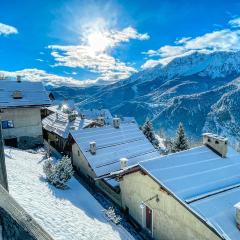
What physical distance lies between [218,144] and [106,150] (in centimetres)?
1061

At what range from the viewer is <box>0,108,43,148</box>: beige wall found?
31.4 m

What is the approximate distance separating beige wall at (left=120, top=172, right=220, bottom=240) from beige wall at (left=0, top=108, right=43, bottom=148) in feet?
51.4

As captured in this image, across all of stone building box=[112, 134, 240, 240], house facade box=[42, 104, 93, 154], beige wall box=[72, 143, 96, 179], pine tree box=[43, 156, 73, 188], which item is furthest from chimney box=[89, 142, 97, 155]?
stone building box=[112, 134, 240, 240]

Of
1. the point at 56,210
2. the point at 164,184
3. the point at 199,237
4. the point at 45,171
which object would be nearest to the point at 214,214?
the point at 199,237

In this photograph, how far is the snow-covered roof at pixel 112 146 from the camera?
25578 mm

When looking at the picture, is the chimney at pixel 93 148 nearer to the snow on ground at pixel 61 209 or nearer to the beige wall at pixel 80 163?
the beige wall at pixel 80 163

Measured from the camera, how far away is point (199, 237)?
1357 centimetres

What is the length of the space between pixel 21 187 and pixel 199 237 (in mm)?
8703

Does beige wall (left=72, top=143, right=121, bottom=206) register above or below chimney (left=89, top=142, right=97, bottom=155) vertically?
below

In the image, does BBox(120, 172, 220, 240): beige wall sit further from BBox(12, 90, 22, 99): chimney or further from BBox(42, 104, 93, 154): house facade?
BBox(12, 90, 22, 99): chimney

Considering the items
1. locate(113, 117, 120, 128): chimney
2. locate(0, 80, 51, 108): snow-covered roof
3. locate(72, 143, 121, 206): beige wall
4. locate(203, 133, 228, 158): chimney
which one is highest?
locate(0, 80, 51, 108): snow-covered roof

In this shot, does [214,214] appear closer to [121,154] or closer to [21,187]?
[21,187]

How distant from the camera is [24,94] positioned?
33250 millimetres

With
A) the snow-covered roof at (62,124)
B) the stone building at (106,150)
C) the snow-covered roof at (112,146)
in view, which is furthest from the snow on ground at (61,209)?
the snow-covered roof at (62,124)
